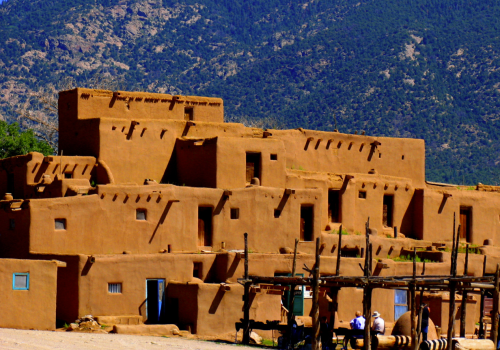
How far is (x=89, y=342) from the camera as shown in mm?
25562

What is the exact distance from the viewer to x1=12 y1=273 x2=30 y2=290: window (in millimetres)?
27953

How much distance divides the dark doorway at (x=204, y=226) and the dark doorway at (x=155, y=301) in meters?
3.34

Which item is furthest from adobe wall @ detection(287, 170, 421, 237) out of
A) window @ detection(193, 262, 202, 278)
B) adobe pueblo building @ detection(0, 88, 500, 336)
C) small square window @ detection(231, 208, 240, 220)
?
window @ detection(193, 262, 202, 278)

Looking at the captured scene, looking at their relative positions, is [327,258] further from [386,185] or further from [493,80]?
[493,80]

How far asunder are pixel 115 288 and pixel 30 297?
3429 mm

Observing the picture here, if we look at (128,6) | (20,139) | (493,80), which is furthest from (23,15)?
(20,139)

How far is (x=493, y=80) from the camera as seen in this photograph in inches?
3853

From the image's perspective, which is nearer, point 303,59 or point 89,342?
point 89,342

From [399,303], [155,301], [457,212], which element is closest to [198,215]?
[155,301]

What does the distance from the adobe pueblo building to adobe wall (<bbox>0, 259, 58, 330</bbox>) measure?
4cm

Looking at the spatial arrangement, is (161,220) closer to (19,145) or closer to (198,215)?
(198,215)

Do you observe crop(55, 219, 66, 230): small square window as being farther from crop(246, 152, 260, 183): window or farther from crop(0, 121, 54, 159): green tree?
crop(0, 121, 54, 159): green tree

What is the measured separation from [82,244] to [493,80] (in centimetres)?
7326

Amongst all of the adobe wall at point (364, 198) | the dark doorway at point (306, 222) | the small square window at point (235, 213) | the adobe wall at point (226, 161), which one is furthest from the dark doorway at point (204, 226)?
the adobe wall at point (364, 198)
